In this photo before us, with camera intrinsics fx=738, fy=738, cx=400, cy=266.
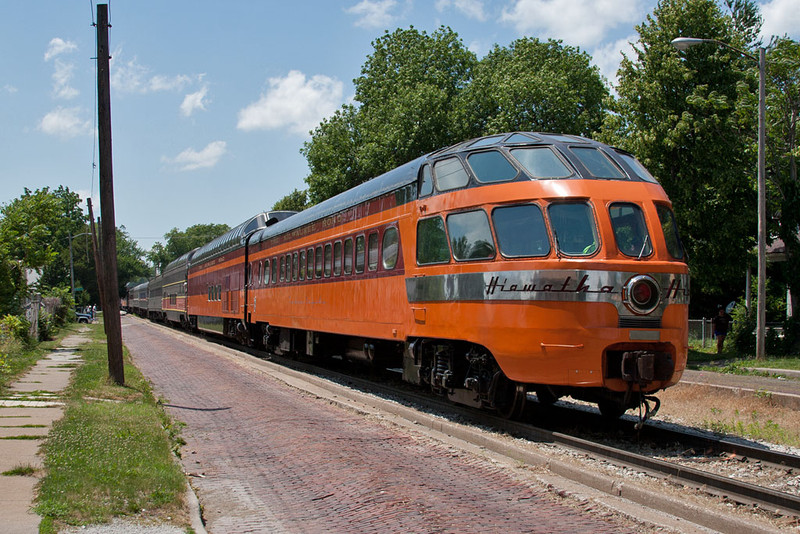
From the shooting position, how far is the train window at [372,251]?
12711mm

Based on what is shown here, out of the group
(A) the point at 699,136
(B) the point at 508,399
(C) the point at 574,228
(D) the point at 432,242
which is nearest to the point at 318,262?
(D) the point at 432,242

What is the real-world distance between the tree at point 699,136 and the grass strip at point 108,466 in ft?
64.2

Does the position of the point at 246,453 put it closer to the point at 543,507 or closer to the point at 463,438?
the point at 463,438

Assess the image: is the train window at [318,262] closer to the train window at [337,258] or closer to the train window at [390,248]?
the train window at [337,258]

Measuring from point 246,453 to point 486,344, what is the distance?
10.5ft

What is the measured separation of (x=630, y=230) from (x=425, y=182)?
10.8ft

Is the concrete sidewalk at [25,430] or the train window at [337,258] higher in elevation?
the train window at [337,258]

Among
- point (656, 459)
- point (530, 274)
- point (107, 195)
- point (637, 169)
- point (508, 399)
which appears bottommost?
→ point (656, 459)

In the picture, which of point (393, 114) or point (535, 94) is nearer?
point (535, 94)

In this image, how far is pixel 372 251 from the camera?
12.9 m

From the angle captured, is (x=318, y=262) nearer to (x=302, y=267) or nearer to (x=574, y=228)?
(x=302, y=267)

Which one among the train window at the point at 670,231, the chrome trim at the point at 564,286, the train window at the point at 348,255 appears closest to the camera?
the chrome trim at the point at 564,286

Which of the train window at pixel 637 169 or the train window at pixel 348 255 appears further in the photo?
the train window at pixel 348 255

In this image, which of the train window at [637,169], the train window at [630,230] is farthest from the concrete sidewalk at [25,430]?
the train window at [637,169]
